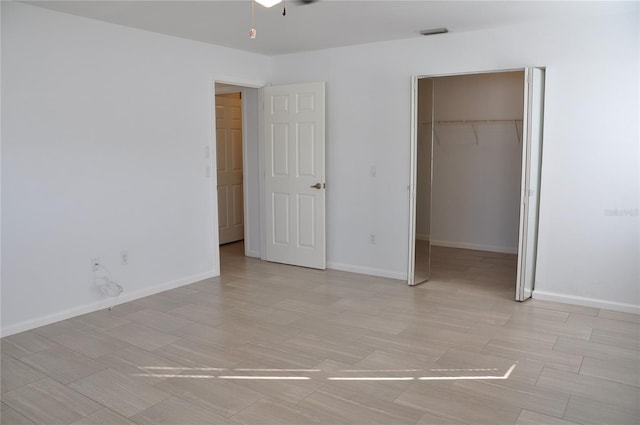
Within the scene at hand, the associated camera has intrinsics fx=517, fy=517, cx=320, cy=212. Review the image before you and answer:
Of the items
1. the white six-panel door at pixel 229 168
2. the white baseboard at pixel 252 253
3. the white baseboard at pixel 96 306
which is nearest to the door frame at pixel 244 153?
the white baseboard at pixel 252 253

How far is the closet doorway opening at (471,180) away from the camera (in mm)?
5180

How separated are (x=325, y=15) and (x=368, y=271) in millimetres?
2662

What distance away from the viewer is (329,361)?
10.8ft

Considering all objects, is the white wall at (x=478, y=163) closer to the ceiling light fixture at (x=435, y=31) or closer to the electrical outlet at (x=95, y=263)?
the ceiling light fixture at (x=435, y=31)

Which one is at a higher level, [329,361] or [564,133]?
[564,133]

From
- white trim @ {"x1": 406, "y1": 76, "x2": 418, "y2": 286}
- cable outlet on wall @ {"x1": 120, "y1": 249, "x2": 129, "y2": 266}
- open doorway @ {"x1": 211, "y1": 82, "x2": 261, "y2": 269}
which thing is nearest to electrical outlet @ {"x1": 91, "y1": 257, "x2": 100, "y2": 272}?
cable outlet on wall @ {"x1": 120, "y1": 249, "x2": 129, "y2": 266}

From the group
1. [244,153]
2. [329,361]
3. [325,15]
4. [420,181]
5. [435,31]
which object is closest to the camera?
[329,361]

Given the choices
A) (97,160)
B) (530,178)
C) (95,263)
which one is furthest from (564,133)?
(95,263)

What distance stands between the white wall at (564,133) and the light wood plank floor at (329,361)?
0.44 meters

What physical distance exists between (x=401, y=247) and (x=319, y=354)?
84.2 inches

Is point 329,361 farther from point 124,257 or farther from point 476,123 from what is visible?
point 476,123

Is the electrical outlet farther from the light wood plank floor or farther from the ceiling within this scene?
the ceiling

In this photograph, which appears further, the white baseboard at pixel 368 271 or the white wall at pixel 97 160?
the white baseboard at pixel 368 271

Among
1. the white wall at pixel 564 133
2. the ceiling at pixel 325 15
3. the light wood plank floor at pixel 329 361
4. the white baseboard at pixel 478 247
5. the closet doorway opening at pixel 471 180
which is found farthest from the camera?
the white baseboard at pixel 478 247
